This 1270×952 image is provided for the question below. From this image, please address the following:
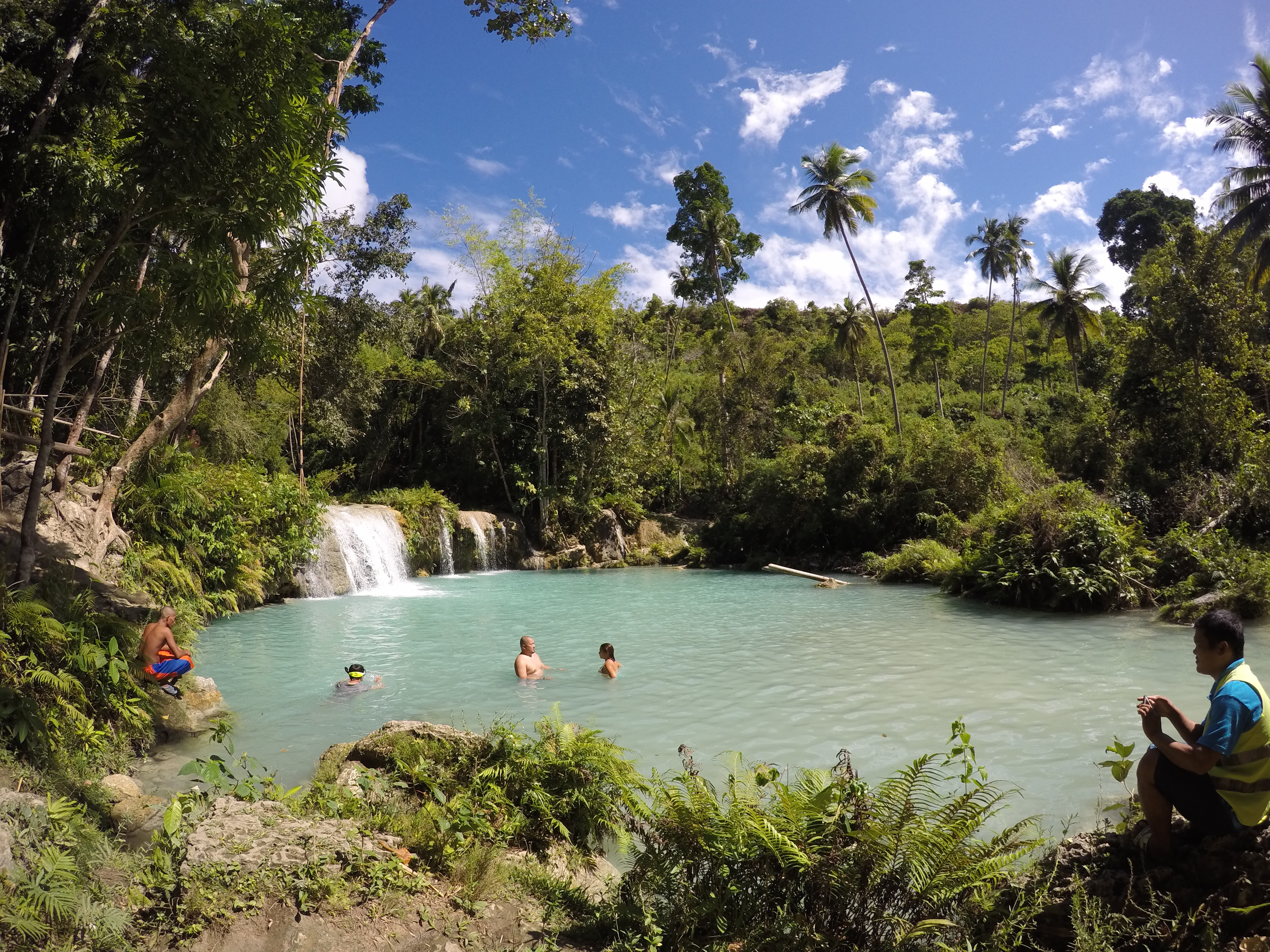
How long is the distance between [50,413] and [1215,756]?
8.51 meters

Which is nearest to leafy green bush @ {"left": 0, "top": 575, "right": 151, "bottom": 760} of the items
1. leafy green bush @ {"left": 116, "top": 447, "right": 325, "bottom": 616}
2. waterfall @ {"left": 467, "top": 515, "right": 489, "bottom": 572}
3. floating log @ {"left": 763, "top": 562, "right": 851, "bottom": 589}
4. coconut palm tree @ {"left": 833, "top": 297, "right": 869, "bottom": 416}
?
leafy green bush @ {"left": 116, "top": 447, "right": 325, "bottom": 616}

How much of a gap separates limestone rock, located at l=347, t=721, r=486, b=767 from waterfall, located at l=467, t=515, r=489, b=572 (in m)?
18.1

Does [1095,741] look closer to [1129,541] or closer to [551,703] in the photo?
[551,703]

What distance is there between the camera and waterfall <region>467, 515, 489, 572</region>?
23.2m

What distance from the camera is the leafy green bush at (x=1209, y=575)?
11.3 metres

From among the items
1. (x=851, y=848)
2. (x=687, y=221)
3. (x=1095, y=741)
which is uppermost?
(x=687, y=221)

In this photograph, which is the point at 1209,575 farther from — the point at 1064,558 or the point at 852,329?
the point at 852,329

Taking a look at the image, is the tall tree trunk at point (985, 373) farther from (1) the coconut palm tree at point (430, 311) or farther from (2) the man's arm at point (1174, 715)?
Answer: (2) the man's arm at point (1174, 715)

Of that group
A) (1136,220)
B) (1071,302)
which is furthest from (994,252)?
(1136,220)

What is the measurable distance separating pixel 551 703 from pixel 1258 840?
20.0 ft

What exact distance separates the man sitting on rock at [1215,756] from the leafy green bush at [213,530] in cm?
1129

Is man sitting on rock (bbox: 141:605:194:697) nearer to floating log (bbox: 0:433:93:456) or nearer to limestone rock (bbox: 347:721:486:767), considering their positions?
floating log (bbox: 0:433:93:456)

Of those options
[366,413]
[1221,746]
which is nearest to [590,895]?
[1221,746]

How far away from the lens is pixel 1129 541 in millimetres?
14109
